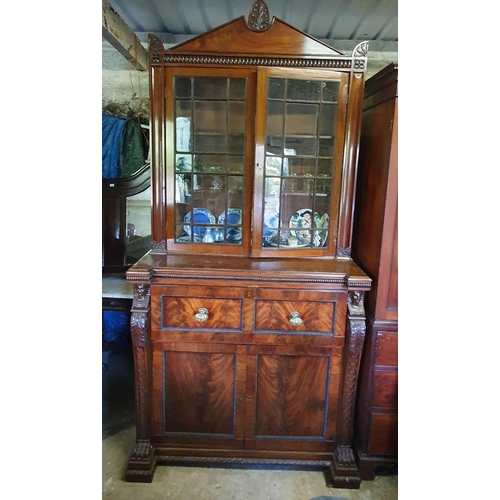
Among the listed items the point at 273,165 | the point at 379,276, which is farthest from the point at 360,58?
the point at 379,276

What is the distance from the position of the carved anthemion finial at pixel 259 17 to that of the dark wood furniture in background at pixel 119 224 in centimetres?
110

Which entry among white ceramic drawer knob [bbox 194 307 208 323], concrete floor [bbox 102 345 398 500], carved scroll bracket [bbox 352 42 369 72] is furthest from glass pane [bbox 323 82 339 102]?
concrete floor [bbox 102 345 398 500]

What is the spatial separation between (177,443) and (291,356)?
66 centimetres

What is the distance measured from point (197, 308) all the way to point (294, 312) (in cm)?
41

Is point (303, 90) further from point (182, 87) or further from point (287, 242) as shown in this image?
point (287, 242)

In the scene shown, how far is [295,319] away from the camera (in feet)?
→ 4.87

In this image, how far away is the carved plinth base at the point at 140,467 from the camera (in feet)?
5.11

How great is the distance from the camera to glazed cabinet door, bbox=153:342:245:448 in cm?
153

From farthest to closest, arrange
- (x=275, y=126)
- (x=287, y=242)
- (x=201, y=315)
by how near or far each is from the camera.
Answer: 1. (x=287, y=242)
2. (x=275, y=126)
3. (x=201, y=315)
